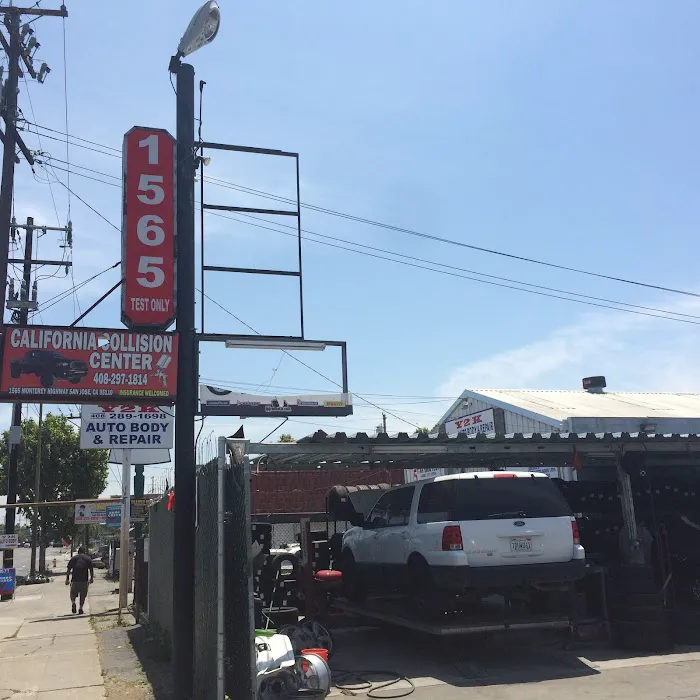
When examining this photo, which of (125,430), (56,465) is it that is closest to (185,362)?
(125,430)

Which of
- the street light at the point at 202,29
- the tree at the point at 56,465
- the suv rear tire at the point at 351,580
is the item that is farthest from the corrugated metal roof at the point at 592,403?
the tree at the point at 56,465

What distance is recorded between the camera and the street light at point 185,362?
24.1ft

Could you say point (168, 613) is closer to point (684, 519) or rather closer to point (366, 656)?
point (366, 656)

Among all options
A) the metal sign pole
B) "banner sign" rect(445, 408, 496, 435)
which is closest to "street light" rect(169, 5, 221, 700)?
the metal sign pole

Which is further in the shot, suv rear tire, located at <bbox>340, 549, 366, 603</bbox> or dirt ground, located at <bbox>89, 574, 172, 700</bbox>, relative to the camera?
suv rear tire, located at <bbox>340, 549, 366, 603</bbox>

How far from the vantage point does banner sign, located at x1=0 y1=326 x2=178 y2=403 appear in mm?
8719

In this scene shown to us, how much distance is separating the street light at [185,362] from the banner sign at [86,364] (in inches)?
34.2

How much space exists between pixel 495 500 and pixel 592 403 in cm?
1439

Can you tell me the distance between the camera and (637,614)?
9.09 meters

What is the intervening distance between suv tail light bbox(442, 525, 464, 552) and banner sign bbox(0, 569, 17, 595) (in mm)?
18889

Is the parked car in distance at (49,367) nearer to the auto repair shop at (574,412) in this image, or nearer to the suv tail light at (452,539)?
the suv tail light at (452,539)

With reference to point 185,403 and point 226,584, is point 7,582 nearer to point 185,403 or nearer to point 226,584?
point 185,403

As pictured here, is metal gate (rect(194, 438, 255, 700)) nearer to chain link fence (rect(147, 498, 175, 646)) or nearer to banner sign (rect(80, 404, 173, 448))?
chain link fence (rect(147, 498, 175, 646))

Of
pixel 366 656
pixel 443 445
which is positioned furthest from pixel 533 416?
pixel 366 656
